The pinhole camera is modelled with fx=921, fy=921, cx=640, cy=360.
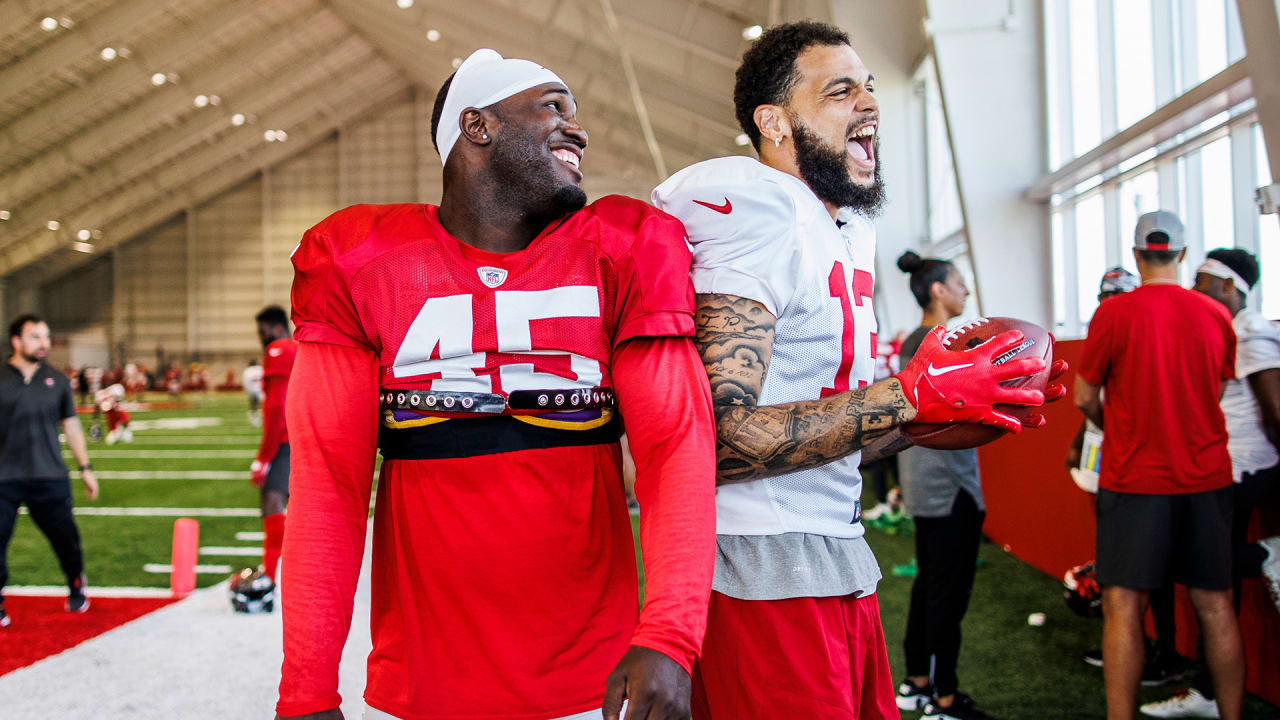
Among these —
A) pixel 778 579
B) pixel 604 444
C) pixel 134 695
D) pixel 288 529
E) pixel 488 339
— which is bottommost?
pixel 134 695

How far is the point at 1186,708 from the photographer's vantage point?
3.71 metres

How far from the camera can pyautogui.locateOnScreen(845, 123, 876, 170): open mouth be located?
1908 millimetres

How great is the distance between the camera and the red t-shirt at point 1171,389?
3.29m

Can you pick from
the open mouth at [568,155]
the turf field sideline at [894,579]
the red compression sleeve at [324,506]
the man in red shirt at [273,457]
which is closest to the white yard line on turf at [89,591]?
the turf field sideline at [894,579]

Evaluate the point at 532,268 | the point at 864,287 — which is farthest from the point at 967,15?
the point at 532,268

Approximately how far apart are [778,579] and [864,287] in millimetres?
618

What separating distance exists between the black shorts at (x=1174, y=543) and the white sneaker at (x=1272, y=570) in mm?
506

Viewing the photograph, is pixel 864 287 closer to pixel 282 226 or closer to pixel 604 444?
pixel 604 444

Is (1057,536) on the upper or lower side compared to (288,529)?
lower

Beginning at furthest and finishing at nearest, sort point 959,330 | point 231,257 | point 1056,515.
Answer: point 231,257, point 1056,515, point 959,330

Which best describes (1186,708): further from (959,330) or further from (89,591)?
(89,591)

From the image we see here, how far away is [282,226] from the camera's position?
108 ft

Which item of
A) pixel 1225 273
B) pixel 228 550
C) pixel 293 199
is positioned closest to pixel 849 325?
pixel 1225 273

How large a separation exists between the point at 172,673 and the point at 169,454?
12.3 metres
